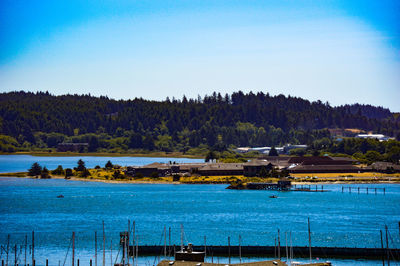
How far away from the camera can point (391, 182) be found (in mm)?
129125

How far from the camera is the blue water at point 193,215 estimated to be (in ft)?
188

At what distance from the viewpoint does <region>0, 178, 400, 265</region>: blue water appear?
57281mm

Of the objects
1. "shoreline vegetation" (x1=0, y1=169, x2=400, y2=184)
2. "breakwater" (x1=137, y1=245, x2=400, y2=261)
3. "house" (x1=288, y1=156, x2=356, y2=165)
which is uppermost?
"house" (x1=288, y1=156, x2=356, y2=165)

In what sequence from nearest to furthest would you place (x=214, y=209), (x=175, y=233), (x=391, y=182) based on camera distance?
(x=175, y=233)
(x=214, y=209)
(x=391, y=182)

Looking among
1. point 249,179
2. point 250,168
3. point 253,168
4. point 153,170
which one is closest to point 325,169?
point 253,168

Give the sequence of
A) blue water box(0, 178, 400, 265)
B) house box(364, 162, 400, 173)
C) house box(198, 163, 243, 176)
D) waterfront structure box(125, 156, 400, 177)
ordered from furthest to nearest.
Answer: house box(364, 162, 400, 173)
house box(198, 163, 243, 176)
waterfront structure box(125, 156, 400, 177)
blue water box(0, 178, 400, 265)

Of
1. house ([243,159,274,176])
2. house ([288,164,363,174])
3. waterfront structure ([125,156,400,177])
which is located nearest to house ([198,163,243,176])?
waterfront structure ([125,156,400,177])

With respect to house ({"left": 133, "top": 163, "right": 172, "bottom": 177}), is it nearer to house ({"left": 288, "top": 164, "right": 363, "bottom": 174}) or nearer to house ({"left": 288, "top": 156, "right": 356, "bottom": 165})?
house ({"left": 288, "top": 164, "right": 363, "bottom": 174})

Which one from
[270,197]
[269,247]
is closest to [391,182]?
[270,197]

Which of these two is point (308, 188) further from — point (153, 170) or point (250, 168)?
point (153, 170)

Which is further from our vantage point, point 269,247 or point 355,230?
point 355,230

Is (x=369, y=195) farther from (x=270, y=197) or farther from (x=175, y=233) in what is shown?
(x=175, y=233)

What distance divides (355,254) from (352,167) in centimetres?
10072

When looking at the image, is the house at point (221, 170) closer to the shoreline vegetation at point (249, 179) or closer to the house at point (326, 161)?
the shoreline vegetation at point (249, 179)
